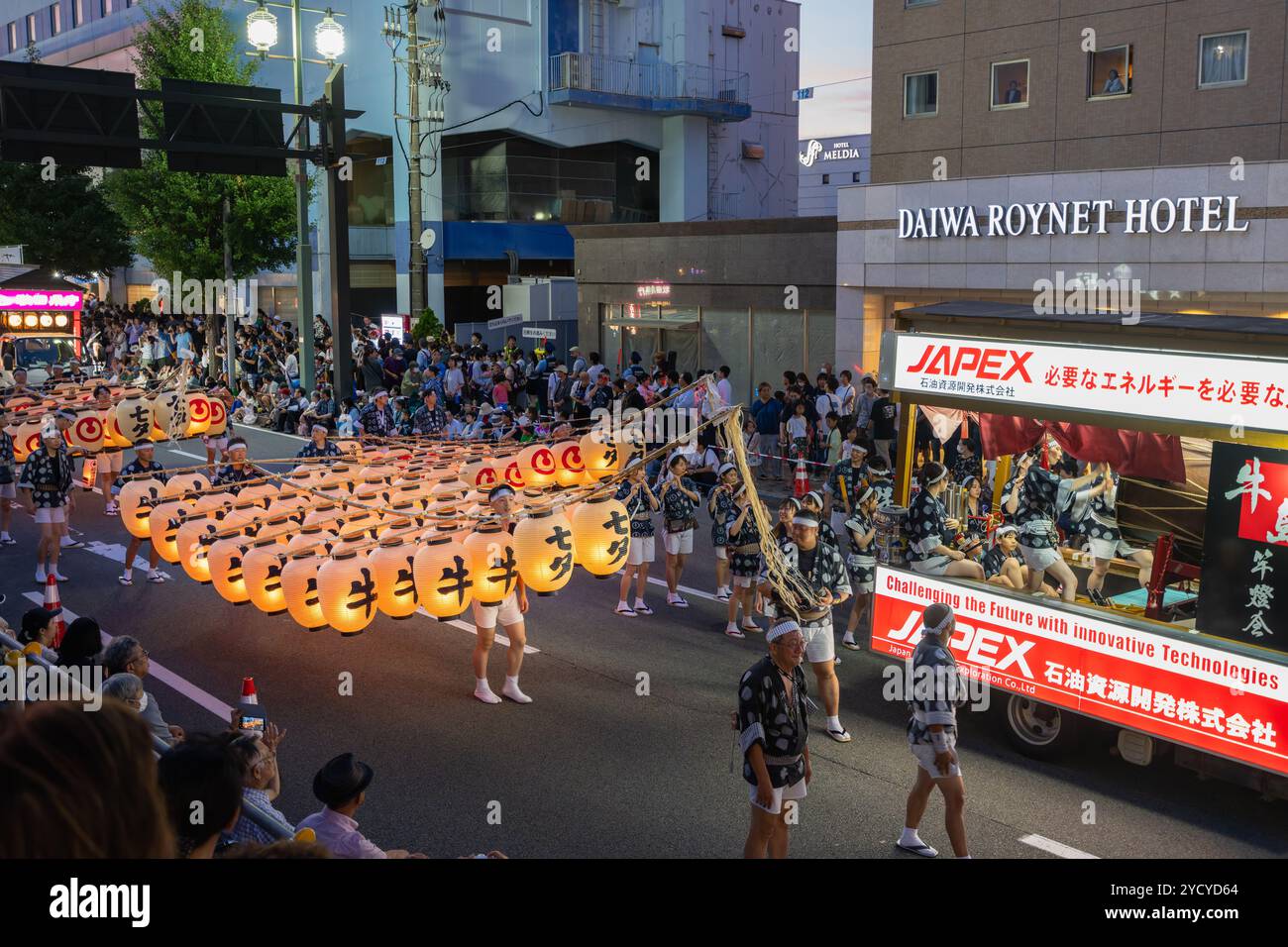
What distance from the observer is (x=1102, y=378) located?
28.6 feet

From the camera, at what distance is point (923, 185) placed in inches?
898

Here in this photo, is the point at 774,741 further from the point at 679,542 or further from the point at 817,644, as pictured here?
the point at 679,542

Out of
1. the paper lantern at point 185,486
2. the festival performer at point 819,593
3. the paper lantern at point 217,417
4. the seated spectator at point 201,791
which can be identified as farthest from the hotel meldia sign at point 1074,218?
the seated spectator at point 201,791

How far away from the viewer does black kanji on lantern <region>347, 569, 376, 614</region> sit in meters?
9.91

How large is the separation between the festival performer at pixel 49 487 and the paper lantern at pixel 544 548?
7444 mm

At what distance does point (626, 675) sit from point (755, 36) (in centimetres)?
3549

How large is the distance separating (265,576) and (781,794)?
5428mm

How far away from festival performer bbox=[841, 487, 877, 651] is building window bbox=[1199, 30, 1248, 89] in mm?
12134

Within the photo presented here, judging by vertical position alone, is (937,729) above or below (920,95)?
below

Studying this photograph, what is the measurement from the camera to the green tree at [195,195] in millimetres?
31734

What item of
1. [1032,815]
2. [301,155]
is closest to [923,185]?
[301,155]

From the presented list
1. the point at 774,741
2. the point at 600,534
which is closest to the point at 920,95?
the point at 600,534

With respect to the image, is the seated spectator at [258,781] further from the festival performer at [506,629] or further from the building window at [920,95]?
the building window at [920,95]

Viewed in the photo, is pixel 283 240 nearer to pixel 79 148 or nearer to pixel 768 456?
pixel 79 148
